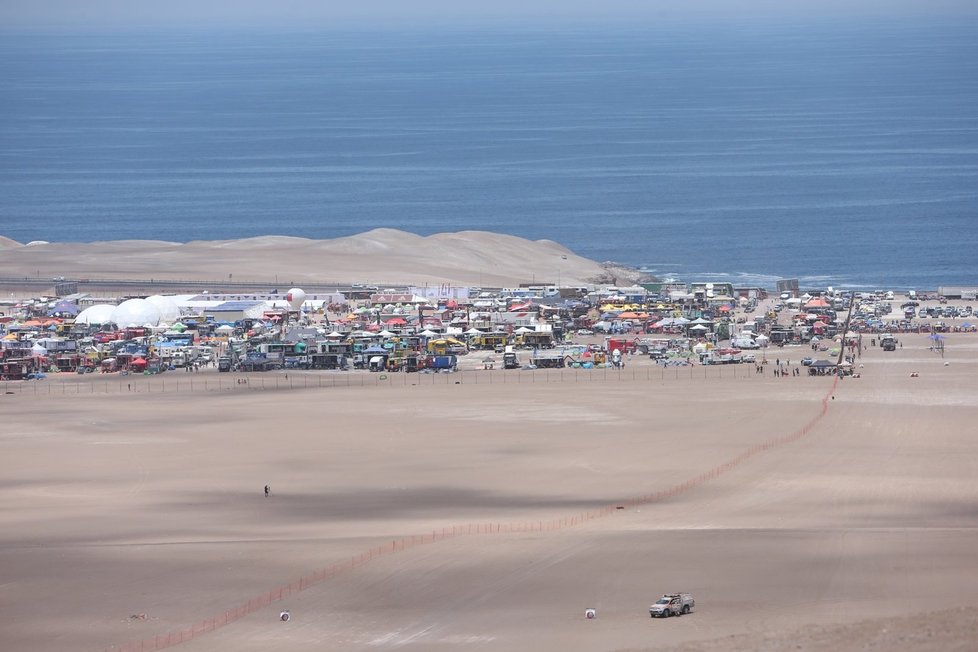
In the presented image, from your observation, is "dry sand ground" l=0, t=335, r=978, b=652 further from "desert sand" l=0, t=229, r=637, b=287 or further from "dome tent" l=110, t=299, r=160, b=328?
"desert sand" l=0, t=229, r=637, b=287

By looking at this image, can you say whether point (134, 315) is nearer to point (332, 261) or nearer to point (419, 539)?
point (332, 261)

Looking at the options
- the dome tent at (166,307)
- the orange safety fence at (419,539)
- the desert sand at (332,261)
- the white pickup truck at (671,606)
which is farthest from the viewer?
the desert sand at (332,261)

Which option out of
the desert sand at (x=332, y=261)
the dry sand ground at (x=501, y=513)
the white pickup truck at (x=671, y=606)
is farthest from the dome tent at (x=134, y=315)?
the white pickup truck at (x=671, y=606)

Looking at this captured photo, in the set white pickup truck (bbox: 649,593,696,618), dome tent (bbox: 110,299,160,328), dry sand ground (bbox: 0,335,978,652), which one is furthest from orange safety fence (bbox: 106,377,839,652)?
dome tent (bbox: 110,299,160,328)

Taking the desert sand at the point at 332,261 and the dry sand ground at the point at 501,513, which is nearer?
the dry sand ground at the point at 501,513

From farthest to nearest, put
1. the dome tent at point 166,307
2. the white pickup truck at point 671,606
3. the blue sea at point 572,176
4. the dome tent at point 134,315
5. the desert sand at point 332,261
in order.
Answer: the blue sea at point 572,176 → the desert sand at point 332,261 → the dome tent at point 166,307 → the dome tent at point 134,315 → the white pickup truck at point 671,606

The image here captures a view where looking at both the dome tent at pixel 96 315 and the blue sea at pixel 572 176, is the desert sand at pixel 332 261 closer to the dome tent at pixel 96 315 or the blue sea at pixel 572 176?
the blue sea at pixel 572 176

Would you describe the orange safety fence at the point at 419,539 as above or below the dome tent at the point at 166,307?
below
